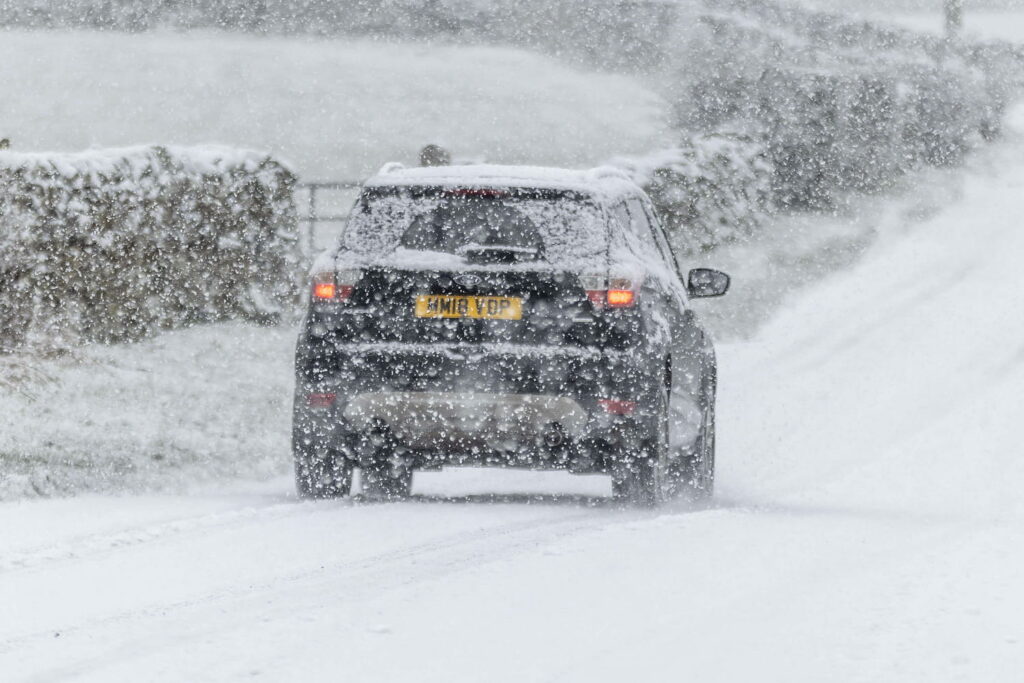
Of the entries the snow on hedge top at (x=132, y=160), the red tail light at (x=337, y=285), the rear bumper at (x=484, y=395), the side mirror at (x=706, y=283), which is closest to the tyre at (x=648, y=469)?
the rear bumper at (x=484, y=395)

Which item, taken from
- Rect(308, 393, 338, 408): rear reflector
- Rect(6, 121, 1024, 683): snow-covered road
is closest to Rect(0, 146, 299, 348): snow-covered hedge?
Rect(6, 121, 1024, 683): snow-covered road

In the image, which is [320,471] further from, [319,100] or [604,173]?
[319,100]

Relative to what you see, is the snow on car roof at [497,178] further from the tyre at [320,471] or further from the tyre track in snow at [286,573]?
the tyre track in snow at [286,573]

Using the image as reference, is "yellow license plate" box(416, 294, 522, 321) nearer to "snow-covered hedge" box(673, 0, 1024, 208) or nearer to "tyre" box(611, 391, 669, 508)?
"tyre" box(611, 391, 669, 508)

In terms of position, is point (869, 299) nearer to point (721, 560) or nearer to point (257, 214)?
point (257, 214)

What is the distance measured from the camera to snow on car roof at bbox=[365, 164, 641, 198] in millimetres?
9398

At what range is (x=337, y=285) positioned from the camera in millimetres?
9375

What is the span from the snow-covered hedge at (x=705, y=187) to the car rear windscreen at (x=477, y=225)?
538 inches

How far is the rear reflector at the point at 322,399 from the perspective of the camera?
9.34 m

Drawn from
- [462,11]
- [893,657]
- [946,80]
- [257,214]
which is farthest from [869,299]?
[462,11]

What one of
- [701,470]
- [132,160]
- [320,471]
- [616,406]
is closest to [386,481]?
[320,471]

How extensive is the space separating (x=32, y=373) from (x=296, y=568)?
661 centimetres

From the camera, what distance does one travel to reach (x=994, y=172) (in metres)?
31.3

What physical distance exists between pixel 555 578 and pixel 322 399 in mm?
2338
